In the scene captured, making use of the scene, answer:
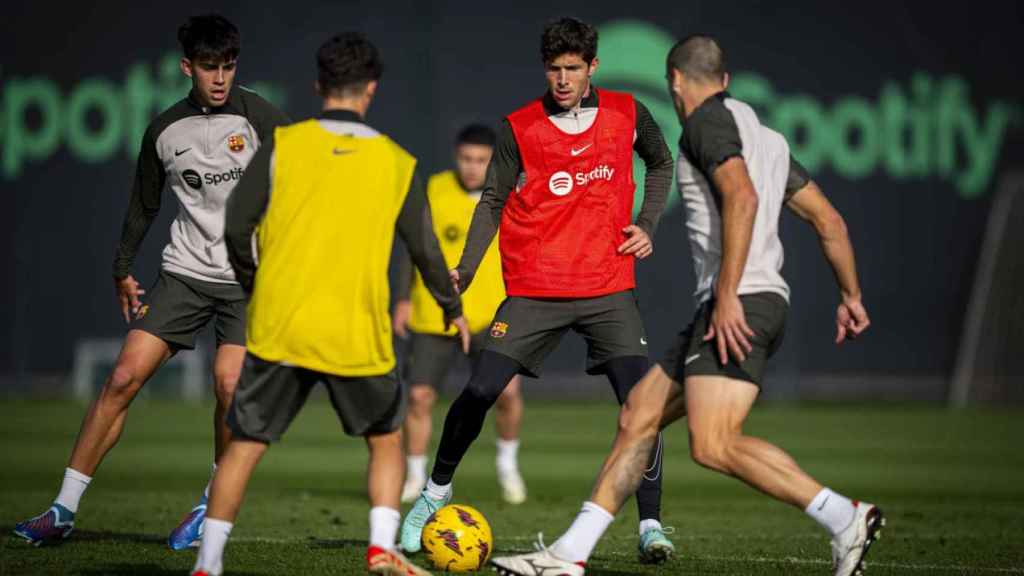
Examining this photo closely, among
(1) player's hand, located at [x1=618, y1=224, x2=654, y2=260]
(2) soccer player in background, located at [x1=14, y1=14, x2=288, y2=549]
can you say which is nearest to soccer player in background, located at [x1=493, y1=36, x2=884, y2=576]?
(1) player's hand, located at [x1=618, y1=224, x2=654, y2=260]

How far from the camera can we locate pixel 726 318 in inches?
250

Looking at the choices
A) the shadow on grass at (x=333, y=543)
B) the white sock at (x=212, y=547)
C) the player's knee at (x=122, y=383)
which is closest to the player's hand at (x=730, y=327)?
the white sock at (x=212, y=547)

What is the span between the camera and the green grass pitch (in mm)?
7828

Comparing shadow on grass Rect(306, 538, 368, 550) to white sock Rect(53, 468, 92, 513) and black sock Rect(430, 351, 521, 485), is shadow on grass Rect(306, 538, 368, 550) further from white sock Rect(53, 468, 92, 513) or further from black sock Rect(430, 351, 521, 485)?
white sock Rect(53, 468, 92, 513)

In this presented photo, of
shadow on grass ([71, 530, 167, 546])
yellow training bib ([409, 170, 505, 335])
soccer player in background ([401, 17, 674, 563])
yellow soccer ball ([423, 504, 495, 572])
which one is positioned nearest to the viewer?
yellow soccer ball ([423, 504, 495, 572])

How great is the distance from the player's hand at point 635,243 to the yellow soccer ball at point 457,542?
162cm

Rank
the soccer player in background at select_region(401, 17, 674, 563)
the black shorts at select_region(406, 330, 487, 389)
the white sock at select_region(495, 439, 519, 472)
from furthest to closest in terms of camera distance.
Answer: the black shorts at select_region(406, 330, 487, 389)
the white sock at select_region(495, 439, 519, 472)
the soccer player in background at select_region(401, 17, 674, 563)

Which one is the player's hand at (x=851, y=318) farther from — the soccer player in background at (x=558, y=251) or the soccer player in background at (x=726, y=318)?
the soccer player in background at (x=558, y=251)

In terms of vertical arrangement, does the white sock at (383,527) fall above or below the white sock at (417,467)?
above

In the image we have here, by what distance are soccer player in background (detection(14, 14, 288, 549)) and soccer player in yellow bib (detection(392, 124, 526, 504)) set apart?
3453mm

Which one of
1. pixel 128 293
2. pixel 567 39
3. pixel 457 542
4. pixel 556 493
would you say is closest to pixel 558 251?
pixel 567 39

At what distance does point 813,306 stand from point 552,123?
14806mm

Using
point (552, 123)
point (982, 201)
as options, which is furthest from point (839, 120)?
point (552, 123)

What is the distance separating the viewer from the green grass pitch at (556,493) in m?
7.83
